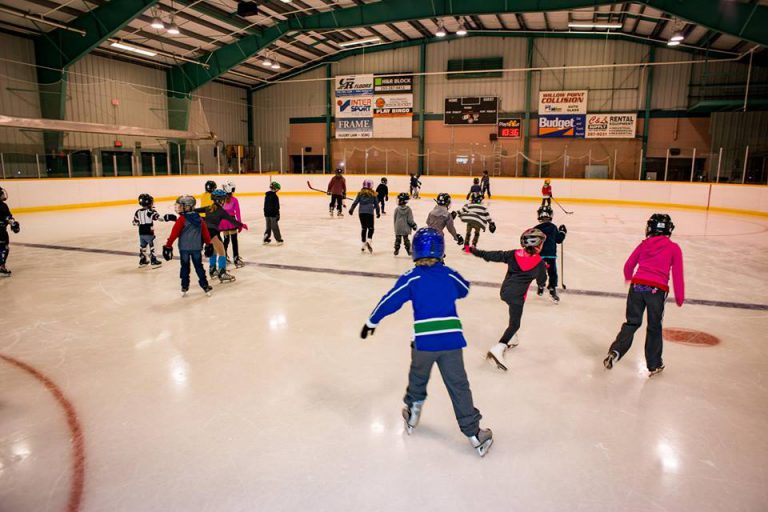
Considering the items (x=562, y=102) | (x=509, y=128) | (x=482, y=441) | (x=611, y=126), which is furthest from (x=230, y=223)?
(x=611, y=126)

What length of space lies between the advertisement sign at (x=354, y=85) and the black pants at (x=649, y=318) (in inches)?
1006

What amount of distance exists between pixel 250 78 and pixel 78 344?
27919mm

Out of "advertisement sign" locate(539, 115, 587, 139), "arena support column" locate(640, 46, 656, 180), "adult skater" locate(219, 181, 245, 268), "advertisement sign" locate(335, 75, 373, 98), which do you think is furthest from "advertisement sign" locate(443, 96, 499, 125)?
"adult skater" locate(219, 181, 245, 268)

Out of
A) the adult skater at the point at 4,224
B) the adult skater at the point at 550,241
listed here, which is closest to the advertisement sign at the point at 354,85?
the adult skater at the point at 4,224

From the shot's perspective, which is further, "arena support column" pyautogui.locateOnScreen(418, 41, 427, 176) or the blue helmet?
"arena support column" pyautogui.locateOnScreen(418, 41, 427, 176)

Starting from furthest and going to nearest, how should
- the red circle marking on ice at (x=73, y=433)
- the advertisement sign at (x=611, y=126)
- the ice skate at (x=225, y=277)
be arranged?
1. the advertisement sign at (x=611, y=126)
2. the ice skate at (x=225, y=277)
3. the red circle marking on ice at (x=73, y=433)

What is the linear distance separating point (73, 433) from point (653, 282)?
13.9 feet

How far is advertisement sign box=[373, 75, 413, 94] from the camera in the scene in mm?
26672

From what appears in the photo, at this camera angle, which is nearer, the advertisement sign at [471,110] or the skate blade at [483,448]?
the skate blade at [483,448]

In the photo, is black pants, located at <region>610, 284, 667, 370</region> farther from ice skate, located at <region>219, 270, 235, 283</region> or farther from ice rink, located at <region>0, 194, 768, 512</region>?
ice skate, located at <region>219, 270, 235, 283</region>

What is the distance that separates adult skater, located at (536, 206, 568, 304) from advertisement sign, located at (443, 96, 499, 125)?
21343 mm

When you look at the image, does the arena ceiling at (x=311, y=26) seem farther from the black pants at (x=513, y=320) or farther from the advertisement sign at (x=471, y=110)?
the black pants at (x=513, y=320)

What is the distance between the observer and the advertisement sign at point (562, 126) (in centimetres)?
2441

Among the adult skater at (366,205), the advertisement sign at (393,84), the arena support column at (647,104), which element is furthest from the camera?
the advertisement sign at (393,84)
